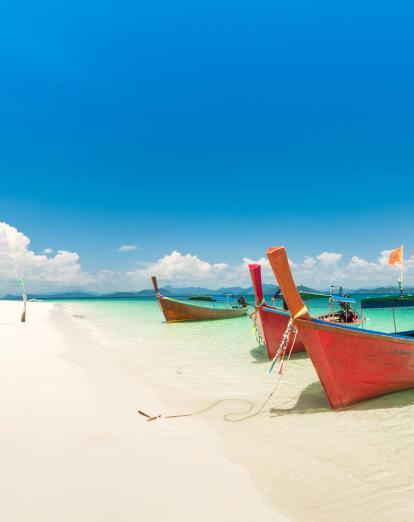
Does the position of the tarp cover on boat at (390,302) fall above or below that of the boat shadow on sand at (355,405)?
above

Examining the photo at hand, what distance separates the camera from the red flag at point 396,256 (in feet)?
37.5

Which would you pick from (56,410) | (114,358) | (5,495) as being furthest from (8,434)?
(114,358)

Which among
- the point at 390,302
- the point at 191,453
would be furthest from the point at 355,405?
the point at 390,302

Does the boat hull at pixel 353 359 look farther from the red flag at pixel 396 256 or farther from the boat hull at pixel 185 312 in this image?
the boat hull at pixel 185 312

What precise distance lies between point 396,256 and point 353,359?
690cm

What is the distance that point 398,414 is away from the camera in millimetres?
6289

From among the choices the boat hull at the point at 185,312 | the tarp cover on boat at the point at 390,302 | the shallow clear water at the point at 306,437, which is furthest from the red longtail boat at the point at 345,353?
the boat hull at the point at 185,312

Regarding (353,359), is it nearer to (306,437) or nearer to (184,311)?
(306,437)

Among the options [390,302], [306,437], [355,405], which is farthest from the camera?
[390,302]

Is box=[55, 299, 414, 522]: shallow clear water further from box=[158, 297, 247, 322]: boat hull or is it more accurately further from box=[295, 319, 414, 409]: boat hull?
box=[158, 297, 247, 322]: boat hull

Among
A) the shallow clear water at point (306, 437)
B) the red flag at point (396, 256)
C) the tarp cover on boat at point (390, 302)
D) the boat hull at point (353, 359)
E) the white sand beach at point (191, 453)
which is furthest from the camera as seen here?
the red flag at point (396, 256)

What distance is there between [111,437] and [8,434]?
147 cm

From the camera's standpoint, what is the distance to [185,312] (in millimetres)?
26797

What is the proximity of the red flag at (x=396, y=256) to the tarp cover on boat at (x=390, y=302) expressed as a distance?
1.70 metres
